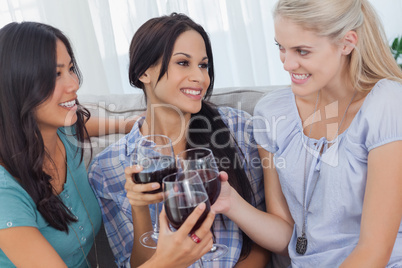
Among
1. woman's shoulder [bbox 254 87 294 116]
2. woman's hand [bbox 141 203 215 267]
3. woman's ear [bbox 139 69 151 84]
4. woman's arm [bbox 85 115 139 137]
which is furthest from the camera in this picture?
woman's arm [bbox 85 115 139 137]

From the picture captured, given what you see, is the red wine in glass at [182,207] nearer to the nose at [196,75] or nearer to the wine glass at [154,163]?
the wine glass at [154,163]

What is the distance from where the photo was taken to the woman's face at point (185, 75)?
1665 mm

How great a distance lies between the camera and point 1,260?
1448mm

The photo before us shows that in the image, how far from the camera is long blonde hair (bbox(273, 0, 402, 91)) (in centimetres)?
131

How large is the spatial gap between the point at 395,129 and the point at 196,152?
563 millimetres

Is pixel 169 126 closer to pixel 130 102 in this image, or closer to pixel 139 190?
pixel 130 102

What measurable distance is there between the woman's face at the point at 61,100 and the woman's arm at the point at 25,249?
357 millimetres

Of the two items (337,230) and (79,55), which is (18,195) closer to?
(337,230)

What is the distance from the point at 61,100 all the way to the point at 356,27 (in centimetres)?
94

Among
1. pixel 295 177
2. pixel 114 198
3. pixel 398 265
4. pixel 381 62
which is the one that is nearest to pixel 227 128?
pixel 295 177

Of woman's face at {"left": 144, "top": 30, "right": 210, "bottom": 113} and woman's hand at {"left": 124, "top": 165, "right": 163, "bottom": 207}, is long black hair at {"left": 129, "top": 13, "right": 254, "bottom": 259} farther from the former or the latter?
woman's hand at {"left": 124, "top": 165, "right": 163, "bottom": 207}

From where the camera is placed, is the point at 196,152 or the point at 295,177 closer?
the point at 196,152

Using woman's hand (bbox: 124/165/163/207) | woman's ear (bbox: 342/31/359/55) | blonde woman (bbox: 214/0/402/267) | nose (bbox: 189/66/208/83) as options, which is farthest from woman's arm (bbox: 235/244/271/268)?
woman's ear (bbox: 342/31/359/55)

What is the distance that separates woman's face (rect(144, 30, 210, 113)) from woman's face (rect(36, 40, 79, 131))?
337mm
